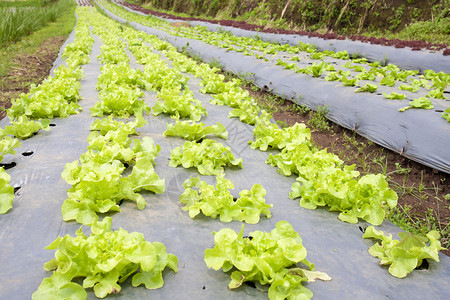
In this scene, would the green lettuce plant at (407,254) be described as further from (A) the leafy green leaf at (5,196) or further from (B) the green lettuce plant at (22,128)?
(B) the green lettuce plant at (22,128)

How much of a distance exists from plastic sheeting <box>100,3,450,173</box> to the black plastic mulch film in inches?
71.6

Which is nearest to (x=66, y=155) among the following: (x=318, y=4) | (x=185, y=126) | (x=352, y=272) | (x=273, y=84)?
(x=185, y=126)

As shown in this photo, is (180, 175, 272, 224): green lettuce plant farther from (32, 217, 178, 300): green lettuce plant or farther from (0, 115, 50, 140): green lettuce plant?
(0, 115, 50, 140): green lettuce plant

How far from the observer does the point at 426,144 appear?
4129mm

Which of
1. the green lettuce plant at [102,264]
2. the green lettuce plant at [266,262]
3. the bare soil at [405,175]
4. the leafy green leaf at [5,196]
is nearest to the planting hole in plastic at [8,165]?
the leafy green leaf at [5,196]

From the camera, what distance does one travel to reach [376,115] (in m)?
4.91

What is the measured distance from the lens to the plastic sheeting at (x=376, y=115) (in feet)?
13.4

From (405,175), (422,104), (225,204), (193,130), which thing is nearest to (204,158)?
(193,130)

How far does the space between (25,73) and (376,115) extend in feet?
27.8

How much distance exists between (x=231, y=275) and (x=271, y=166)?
1.89 m

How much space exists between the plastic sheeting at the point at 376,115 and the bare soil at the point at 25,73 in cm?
515

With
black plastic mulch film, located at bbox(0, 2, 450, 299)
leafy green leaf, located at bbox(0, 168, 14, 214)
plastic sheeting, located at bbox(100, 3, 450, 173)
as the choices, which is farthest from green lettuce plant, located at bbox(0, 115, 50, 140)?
plastic sheeting, located at bbox(100, 3, 450, 173)

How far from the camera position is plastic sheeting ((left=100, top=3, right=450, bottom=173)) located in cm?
409

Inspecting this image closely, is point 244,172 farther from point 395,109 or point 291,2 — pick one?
point 291,2
